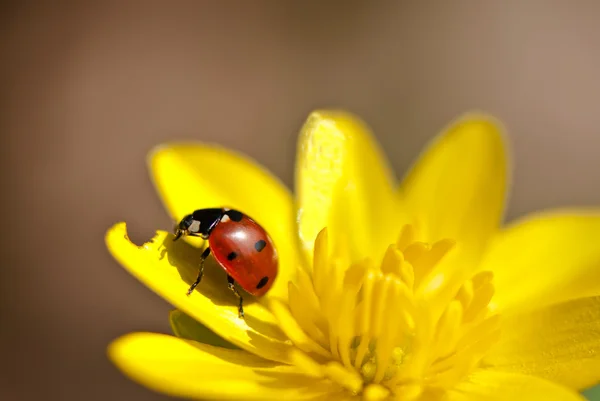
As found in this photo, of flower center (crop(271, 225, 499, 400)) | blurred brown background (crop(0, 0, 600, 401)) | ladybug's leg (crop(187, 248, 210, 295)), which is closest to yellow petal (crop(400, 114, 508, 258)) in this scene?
flower center (crop(271, 225, 499, 400))

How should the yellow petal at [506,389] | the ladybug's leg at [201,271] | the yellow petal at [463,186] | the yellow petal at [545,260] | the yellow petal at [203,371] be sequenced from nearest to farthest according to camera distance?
the yellow petal at [203,371] → the yellow petal at [506,389] → the ladybug's leg at [201,271] → the yellow petal at [545,260] → the yellow petal at [463,186]

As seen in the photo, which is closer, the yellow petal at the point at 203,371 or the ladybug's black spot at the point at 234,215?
the yellow petal at the point at 203,371

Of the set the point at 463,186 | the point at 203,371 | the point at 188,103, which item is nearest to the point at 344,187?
the point at 463,186

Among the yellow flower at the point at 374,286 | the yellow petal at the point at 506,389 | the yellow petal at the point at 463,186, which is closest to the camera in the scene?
the yellow petal at the point at 506,389

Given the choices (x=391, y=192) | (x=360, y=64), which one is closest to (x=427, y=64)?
(x=360, y=64)

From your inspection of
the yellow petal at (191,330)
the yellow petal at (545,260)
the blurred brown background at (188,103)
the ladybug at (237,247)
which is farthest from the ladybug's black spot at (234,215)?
the blurred brown background at (188,103)

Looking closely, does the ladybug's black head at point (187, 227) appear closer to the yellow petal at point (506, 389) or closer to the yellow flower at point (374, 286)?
the yellow flower at point (374, 286)

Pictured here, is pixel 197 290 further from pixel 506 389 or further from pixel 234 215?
pixel 506 389
